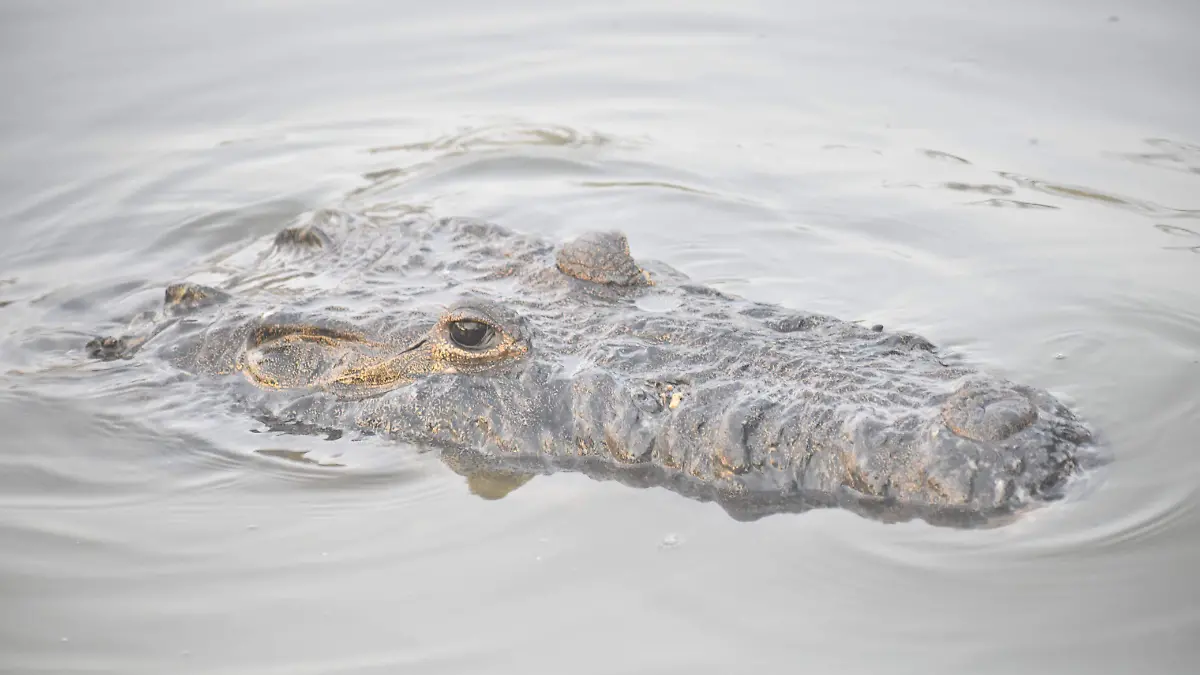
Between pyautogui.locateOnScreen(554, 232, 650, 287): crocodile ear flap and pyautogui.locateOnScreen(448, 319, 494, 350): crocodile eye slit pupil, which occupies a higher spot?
pyautogui.locateOnScreen(554, 232, 650, 287): crocodile ear flap

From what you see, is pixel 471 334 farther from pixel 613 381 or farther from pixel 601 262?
pixel 601 262

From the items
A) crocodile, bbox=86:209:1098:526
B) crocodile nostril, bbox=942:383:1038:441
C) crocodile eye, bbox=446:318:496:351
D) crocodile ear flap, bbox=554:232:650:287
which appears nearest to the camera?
crocodile nostril, bbox=942:383:1038:441

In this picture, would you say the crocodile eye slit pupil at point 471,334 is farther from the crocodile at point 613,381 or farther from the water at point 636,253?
the water at point 636,253

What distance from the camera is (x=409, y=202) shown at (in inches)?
352

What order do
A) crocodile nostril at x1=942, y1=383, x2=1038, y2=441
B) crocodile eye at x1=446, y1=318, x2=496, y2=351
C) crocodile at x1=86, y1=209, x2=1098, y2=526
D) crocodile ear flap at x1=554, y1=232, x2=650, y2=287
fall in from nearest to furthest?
crocodile nostril at x1=942, y1=383, x2=1038, y2=441 < crocodile at x1=86, y1=209, x2=1098, y2=526 < crocodile eye at x1=446, y1=318, x2=496, y2=351 < crocodile ear flap at x1=554, y1=232, x2=650, y2=287

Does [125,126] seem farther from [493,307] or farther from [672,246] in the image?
[493,307]

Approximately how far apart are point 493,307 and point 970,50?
6.91 metres

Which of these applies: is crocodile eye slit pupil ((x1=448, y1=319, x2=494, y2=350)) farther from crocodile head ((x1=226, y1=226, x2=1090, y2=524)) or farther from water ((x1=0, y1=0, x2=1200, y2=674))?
water ((x1=0, y1=0, x2=1200, y2=674))

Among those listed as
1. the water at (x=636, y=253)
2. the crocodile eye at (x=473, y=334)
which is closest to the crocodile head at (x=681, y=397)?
the crocodile eye at (x=473, y=334)

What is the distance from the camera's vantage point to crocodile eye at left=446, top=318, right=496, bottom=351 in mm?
5359

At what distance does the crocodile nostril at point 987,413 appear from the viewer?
14.8 ft

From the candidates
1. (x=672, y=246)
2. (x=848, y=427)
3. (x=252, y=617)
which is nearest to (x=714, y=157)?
(x=672, y=246)

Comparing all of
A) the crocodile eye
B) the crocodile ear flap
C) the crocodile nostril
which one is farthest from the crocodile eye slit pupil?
the crocodile nostril

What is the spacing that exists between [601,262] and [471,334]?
892 mm
